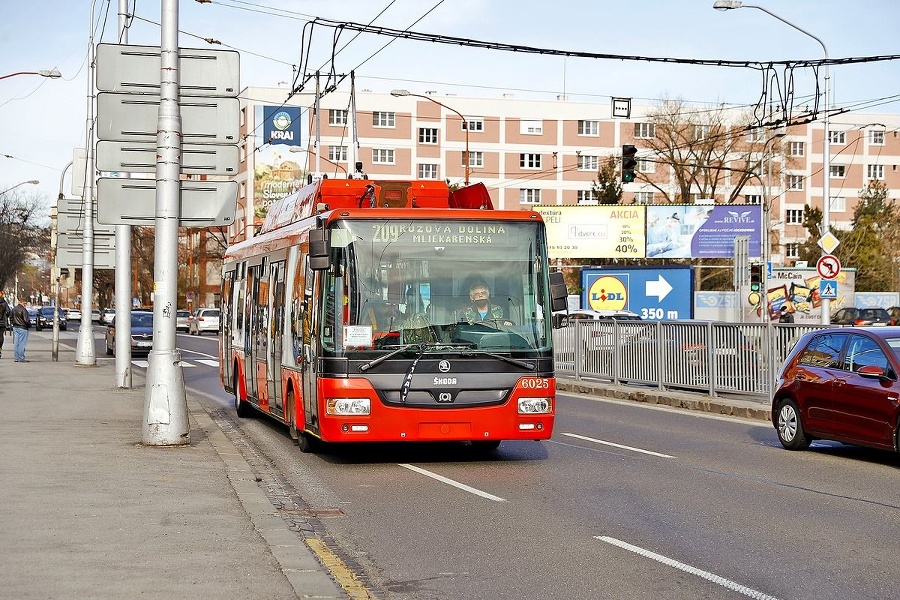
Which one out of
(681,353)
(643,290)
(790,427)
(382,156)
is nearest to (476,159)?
(382,156)

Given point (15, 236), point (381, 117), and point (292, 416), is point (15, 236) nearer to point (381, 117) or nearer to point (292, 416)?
point (381, 117)

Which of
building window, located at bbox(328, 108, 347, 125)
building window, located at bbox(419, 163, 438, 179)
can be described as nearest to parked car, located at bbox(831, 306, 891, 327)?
building window, located at bbox(419, 163, 438, 179)

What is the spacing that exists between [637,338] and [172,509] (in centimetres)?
1728

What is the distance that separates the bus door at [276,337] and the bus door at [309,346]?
155 cm

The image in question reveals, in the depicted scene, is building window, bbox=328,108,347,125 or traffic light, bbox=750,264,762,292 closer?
traffic light, bbox=750,264,762,292

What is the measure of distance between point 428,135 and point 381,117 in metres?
3.64

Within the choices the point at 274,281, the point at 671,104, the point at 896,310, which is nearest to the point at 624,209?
the point at 896,310

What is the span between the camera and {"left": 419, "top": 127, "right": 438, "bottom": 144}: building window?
298 feet

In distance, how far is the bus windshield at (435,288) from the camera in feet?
42.4

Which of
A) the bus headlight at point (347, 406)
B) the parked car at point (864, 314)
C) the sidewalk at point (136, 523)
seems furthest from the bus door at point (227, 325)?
the parked car at point (864, 314)

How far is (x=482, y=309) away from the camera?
13.1m

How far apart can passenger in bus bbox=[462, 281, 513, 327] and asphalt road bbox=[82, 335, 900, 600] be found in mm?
1561

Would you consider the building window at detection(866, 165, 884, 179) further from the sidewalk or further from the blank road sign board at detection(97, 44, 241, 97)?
the blank road sign board at detection(97, 44, 241, 97)

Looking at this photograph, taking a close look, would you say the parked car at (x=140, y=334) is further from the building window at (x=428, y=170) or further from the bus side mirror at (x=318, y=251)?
the building window at (x=428, y=170)
